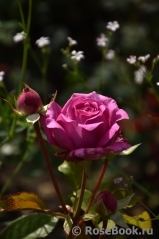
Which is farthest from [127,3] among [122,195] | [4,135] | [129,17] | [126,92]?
[122,195]

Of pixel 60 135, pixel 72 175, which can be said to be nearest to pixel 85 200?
pixel 72 175

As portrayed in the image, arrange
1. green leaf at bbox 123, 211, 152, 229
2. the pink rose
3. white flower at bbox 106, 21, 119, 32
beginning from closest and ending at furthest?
the pink rose
green leaf at bbox 123, 211, 152, 229
white flower at bbox 106, 21, 119, 32

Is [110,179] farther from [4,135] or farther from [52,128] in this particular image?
[52,128]

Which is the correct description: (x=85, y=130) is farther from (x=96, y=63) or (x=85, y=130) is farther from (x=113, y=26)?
(x=96, y=63)

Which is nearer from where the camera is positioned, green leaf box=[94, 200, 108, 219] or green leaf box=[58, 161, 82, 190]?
green leaf box=[94, 200, 108, 219]

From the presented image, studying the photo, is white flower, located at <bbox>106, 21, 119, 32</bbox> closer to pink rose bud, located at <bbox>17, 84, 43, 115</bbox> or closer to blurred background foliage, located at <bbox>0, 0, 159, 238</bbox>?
pink rose bud, located at <bbox>17, 84, 43, 115</bbox>

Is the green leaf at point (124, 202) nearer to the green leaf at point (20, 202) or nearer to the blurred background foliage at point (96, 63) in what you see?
the green leaf at point (20, 202)

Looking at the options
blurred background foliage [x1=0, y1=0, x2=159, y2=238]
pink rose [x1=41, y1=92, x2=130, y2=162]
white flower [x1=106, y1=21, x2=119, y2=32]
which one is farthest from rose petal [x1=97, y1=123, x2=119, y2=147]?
blurred background foliage [x1=0, y1=0, x2=159, y2=238]
